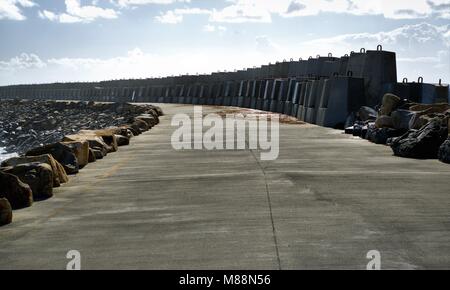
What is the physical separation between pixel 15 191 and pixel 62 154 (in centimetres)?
362

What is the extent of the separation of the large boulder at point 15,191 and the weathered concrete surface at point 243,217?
0.24 m

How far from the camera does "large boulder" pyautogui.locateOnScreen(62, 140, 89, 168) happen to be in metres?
13.1

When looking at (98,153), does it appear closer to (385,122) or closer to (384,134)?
(384,134)

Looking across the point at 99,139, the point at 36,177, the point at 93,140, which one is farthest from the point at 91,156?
the point at 36,177

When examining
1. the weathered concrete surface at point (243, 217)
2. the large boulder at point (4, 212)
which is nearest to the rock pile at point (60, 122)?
the weathered concrete surface at point (243, 217)

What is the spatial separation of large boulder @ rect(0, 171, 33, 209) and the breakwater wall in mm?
16051

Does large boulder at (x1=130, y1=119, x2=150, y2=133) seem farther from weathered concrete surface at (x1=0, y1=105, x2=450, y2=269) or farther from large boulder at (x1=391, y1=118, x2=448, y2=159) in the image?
large boulder at (x1=391, y1=118, x2=448, y2=159)

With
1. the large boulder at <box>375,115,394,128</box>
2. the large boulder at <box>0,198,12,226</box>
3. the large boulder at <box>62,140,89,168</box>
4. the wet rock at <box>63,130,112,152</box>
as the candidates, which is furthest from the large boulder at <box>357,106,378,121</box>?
the large boulder at <box>0,198,12,226</box>

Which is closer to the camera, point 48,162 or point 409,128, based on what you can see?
point 48,162

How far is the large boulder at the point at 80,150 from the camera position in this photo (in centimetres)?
1311

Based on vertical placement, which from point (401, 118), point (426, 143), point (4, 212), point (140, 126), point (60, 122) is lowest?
point (60, 122)

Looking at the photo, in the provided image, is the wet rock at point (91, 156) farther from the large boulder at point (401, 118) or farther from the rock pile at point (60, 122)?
the rock pile at point (60, 122)

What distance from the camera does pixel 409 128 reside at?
641 inches
